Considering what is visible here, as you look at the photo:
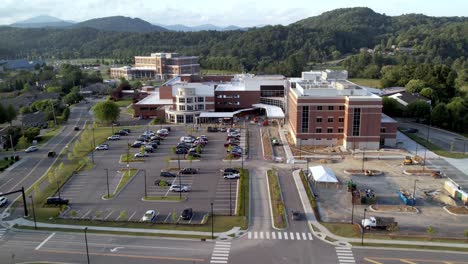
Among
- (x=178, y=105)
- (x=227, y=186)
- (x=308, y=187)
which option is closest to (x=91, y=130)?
(x=178, y=105)

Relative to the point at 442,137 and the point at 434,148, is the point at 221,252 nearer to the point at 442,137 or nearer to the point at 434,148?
the point at 434,148

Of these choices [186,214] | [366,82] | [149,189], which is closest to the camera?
[186,214]

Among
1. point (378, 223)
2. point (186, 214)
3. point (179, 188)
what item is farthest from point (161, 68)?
point (378, 223)

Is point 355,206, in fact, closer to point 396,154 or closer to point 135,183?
point 396,154

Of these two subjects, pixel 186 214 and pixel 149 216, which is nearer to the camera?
pixel 149 216

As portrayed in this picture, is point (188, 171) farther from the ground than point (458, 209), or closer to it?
farther from the ground

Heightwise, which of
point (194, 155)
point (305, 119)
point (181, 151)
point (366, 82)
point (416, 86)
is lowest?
point (194, 155)
